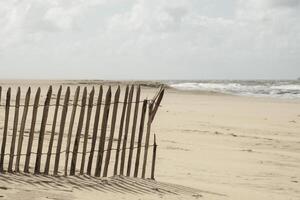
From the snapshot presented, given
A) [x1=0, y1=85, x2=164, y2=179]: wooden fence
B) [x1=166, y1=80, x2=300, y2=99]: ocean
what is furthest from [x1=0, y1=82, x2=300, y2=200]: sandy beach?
[x1=166, y1=80, x2=300, y2=99]: ocean

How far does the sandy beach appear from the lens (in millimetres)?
5473

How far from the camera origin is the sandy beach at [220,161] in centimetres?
547

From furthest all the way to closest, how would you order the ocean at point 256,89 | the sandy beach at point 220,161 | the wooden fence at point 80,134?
the ocean at point 256,89 → the wooden fence at point 80,134 → the sandy beach at point 220,161

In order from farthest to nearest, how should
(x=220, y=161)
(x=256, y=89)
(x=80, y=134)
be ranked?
(x=256, y=89), (x=220, y=161), (x=80, y=134)

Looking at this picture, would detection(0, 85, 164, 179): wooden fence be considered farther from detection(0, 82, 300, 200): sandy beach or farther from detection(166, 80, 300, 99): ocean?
detection(166, 80, 300, 99): ocean

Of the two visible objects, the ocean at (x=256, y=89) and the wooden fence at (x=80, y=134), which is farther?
the ocean at (x=256, y=89)

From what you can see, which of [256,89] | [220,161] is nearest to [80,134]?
[220,161]

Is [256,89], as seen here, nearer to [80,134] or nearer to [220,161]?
[220,161]

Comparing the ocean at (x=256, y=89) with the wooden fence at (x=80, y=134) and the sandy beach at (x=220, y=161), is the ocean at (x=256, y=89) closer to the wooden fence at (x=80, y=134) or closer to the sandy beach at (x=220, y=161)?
the sandy beach at (x=220, y=161)

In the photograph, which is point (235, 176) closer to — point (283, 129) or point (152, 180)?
point (152, 180)

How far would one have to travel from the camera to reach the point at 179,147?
10.1 metres

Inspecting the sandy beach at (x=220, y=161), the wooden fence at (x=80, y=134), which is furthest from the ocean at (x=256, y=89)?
the wooden fence at (x=80, y=134)

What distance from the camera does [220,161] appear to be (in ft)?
29.6

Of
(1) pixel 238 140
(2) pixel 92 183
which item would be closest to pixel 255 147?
(1) pixel 238 140
